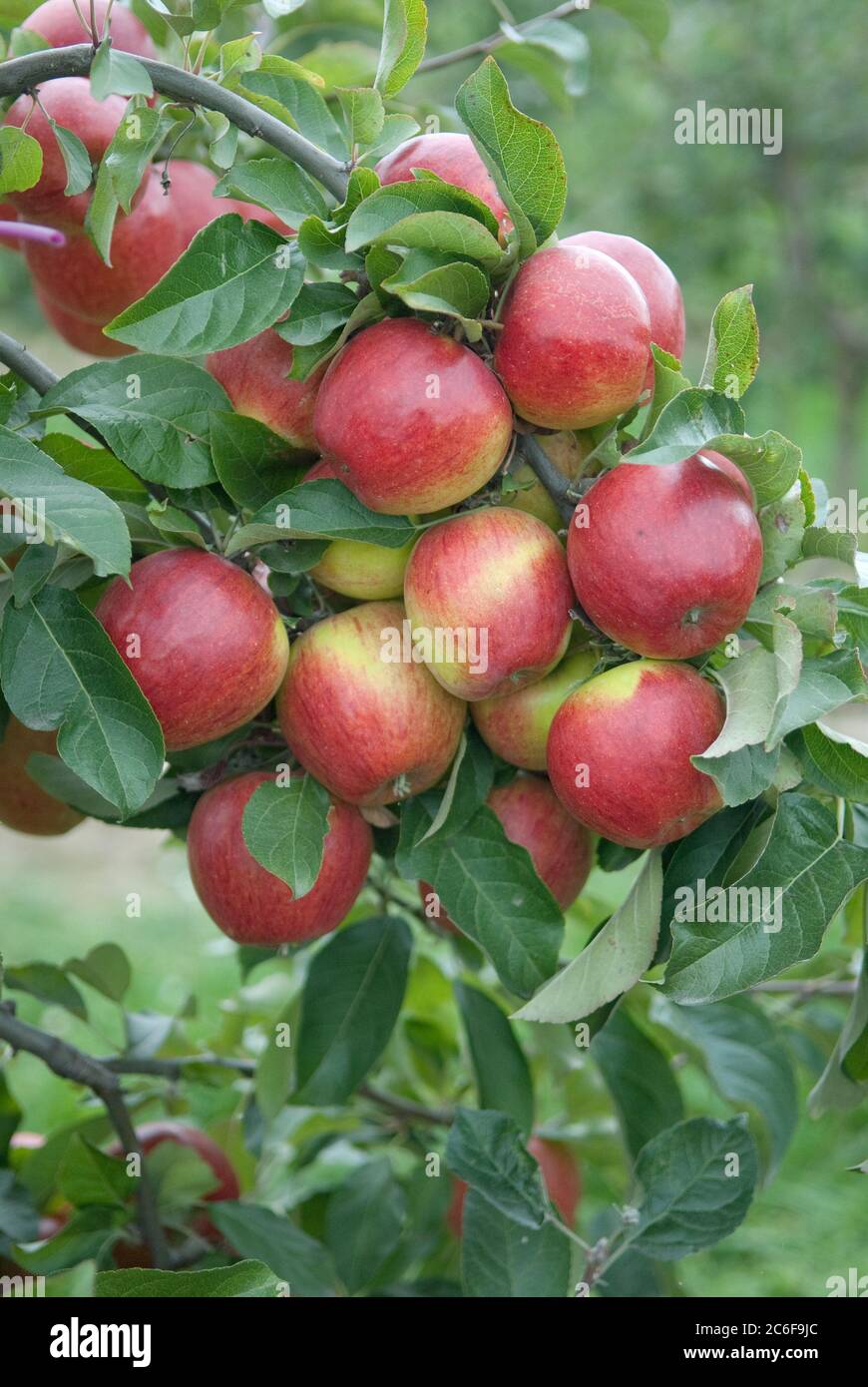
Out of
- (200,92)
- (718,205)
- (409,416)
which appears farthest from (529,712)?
(718,205)

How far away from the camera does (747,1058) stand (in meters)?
1.17

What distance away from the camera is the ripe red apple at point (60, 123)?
89 cm

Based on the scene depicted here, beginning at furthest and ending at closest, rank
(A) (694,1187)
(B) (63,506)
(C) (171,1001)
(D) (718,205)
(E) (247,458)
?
(D) (718,205), (C) (171,1001), (A) (694,1187), (E) (247,458), (B) (63,506)

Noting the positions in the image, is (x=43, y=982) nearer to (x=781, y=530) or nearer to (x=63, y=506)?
(x=63, y=506)

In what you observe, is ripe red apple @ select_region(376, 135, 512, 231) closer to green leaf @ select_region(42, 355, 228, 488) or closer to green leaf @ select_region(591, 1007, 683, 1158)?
green leaf @ select_region(42, 355, 228, 488)

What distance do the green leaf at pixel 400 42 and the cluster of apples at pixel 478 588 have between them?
4cm

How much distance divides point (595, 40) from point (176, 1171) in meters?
5.14

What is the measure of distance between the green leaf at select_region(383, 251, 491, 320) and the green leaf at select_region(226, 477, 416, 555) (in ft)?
0.39

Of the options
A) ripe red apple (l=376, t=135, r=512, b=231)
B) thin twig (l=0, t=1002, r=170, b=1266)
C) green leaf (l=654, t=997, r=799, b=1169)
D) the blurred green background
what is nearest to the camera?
ripe red apple (l=376, t=135, r=512, b=231)

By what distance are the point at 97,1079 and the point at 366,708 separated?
44cm

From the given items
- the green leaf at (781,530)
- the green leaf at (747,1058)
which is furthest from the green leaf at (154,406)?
the green leaf at (747,1058)

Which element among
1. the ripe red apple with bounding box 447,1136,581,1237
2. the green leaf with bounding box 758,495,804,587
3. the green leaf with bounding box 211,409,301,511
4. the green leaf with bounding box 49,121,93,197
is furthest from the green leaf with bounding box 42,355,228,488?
the ripe red apple with bounding box 447,1136,581,1237

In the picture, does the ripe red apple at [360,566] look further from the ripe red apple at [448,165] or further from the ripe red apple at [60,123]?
the ripe red apple at [60,123]

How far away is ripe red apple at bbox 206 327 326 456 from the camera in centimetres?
81
